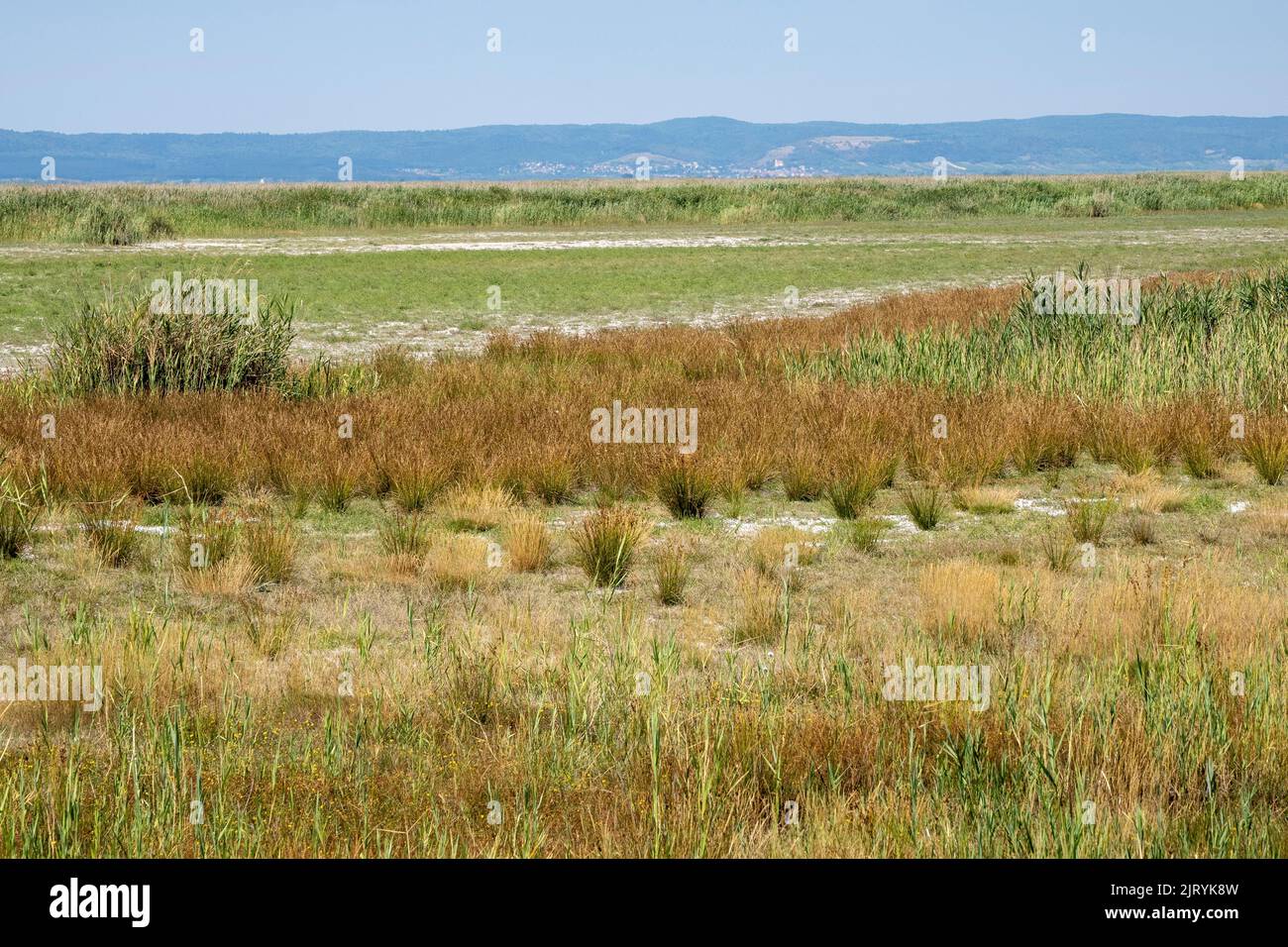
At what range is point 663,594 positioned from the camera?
24.4 feet

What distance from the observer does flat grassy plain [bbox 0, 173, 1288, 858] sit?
4148 millimetres

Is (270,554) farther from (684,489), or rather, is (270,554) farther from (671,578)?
(684,489)

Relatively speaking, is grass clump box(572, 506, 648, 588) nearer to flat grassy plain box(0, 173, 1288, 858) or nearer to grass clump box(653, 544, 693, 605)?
flat grassy plain box(0, 173, 1288, 858)

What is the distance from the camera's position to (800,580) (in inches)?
312

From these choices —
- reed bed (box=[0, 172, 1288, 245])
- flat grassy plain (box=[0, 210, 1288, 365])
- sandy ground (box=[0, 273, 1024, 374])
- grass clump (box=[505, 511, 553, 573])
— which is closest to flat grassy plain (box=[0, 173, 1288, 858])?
grass clump (box=[505, 511, 553, 573])

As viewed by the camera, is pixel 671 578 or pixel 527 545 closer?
pixel 671 578

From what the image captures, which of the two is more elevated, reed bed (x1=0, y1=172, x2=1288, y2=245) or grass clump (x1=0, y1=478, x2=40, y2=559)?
reed bed (x1=0, y1=172, x2=1288, y2=245)

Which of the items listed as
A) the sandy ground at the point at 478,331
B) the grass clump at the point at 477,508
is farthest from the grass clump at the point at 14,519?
the sandy ground at the point at 478,331

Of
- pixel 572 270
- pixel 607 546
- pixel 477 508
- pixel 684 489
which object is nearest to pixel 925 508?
pixel 684 489

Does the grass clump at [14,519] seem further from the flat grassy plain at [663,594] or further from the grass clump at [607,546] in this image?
the grass clump at [607,546]

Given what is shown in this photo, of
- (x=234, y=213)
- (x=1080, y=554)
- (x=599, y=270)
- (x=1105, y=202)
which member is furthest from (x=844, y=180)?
(x=1080, y=554)

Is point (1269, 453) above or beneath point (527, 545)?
above
